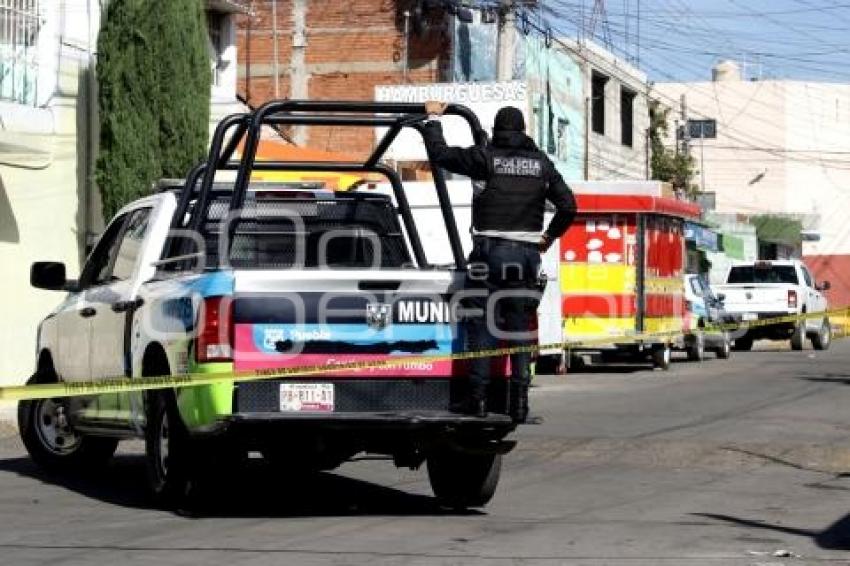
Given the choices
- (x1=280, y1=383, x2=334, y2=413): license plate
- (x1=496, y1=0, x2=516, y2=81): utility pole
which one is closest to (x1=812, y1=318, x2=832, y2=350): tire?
(x1=496, y1=0, x2=516, y2=81): utility pole

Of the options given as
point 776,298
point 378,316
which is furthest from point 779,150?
point 378,316

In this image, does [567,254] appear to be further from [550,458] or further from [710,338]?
[550,458]

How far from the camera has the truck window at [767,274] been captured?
124 feet

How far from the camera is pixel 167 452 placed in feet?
33.0

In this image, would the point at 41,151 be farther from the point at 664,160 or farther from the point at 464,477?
the point at 664,160

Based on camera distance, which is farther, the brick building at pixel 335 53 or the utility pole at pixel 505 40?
the brick building at pixel 335 53

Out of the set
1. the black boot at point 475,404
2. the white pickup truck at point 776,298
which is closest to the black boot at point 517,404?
the black boot at point 475,404

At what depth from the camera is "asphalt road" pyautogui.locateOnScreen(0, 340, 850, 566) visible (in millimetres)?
8578

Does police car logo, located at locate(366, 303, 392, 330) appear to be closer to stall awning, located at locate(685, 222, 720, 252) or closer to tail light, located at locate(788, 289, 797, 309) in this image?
tail light, located at locate(788, 289, 797, 309)

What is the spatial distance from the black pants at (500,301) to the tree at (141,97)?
514 inches

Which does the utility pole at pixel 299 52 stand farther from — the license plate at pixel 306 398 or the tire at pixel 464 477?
the license plate at pixel 306 398

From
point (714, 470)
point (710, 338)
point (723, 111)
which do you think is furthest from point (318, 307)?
point (723, 111)

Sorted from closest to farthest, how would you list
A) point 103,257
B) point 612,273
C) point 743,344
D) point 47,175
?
point 103,257
point 47,175
point 612,273
point 743,344

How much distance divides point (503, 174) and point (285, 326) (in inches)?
69.9
